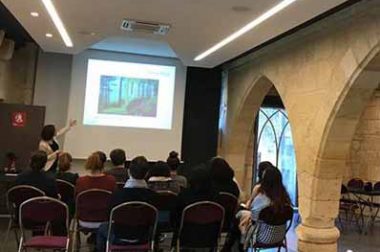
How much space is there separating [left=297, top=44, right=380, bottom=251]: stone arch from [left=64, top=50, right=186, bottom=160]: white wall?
3.93 meters

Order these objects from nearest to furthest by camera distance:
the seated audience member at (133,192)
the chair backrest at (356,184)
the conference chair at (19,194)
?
1. the seated audience member at (133,192)
2. the conference chair at (19,194)
3. the chair backrest at (356,184)

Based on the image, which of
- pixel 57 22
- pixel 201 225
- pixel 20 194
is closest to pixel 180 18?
pixel 57 22

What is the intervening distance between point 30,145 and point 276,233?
514 centimetres

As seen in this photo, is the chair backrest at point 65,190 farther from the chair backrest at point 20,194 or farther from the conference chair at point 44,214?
the conference chair at point 44,214

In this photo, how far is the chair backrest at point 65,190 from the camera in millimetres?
4746

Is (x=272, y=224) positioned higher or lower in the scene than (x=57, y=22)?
lower

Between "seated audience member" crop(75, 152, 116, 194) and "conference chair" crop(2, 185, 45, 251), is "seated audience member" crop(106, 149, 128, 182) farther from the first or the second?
"conference chair" crop(2, 185, 45, 251)

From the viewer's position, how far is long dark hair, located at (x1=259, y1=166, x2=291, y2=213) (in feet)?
13.6

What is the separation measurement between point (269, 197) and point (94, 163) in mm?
1751

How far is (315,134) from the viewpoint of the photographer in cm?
544

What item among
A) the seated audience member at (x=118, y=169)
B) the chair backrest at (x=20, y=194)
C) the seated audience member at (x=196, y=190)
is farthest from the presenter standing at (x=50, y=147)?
the seated audience member at (x=196, y=190)

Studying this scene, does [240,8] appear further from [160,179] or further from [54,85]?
[54,85]

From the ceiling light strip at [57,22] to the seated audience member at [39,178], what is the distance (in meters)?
1.91

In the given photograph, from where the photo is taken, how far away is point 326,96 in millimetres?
5246
